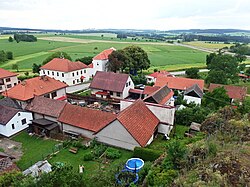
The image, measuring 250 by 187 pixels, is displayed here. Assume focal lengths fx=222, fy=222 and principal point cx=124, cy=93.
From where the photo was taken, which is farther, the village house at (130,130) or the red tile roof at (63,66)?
the red tile roof at (63,66)

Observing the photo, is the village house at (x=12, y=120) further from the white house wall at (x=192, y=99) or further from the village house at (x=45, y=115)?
the white house wall at (x=192, y=99)

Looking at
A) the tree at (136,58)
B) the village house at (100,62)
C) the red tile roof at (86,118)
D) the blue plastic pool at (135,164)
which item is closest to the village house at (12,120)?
the red tile roof at (86,118)

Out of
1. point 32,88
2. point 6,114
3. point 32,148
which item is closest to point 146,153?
point 32,148

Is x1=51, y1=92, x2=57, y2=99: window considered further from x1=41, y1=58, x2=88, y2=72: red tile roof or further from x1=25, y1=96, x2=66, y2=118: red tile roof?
x1=41, y1=58, x2=88, y2=72: red tile roof

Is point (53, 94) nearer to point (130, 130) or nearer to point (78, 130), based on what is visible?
point (78, 130)

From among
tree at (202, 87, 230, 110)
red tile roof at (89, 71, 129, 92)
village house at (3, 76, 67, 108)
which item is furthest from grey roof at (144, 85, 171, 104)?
village house at (3, 76, 67, 108)

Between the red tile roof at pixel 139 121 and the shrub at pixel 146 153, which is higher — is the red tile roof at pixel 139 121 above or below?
above
